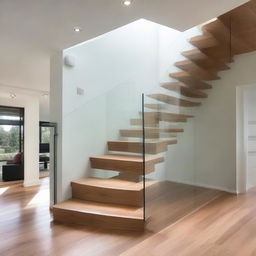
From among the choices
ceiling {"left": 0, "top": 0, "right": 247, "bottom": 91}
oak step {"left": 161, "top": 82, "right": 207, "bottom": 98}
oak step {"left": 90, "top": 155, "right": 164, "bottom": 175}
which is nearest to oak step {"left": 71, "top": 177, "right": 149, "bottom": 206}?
oak step {"left": 90, "top": 155, "right": 164, "bottom": 175}

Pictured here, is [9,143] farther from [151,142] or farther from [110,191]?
[151,142]

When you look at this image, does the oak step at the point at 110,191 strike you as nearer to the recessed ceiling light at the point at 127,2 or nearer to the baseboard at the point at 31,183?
the recessed ceiling light at the point at 127,2

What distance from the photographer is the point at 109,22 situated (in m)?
2.62

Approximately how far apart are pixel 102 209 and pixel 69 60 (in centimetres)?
217

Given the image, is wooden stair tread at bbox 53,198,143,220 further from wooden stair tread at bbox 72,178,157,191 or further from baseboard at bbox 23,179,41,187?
baseboard at bbox 23,179,41,187

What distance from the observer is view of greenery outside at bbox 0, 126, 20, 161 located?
23.0 feet

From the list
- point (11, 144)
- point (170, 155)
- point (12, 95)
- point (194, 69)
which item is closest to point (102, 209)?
point (170, 155)

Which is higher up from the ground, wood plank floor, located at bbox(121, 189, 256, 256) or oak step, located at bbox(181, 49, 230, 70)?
oak step, located at bbox(181, 49, 230, 70)

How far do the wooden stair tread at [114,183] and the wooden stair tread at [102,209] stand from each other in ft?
0.78

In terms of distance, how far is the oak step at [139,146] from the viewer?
3152mm

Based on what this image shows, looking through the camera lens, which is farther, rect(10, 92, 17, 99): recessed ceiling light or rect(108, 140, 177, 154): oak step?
rect(10, 92, 17, 99): recessed ceiling light

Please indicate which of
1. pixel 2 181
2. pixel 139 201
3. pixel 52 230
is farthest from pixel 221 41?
pixel 2 181

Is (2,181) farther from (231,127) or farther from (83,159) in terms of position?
(231,127)

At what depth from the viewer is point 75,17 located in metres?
2.49
